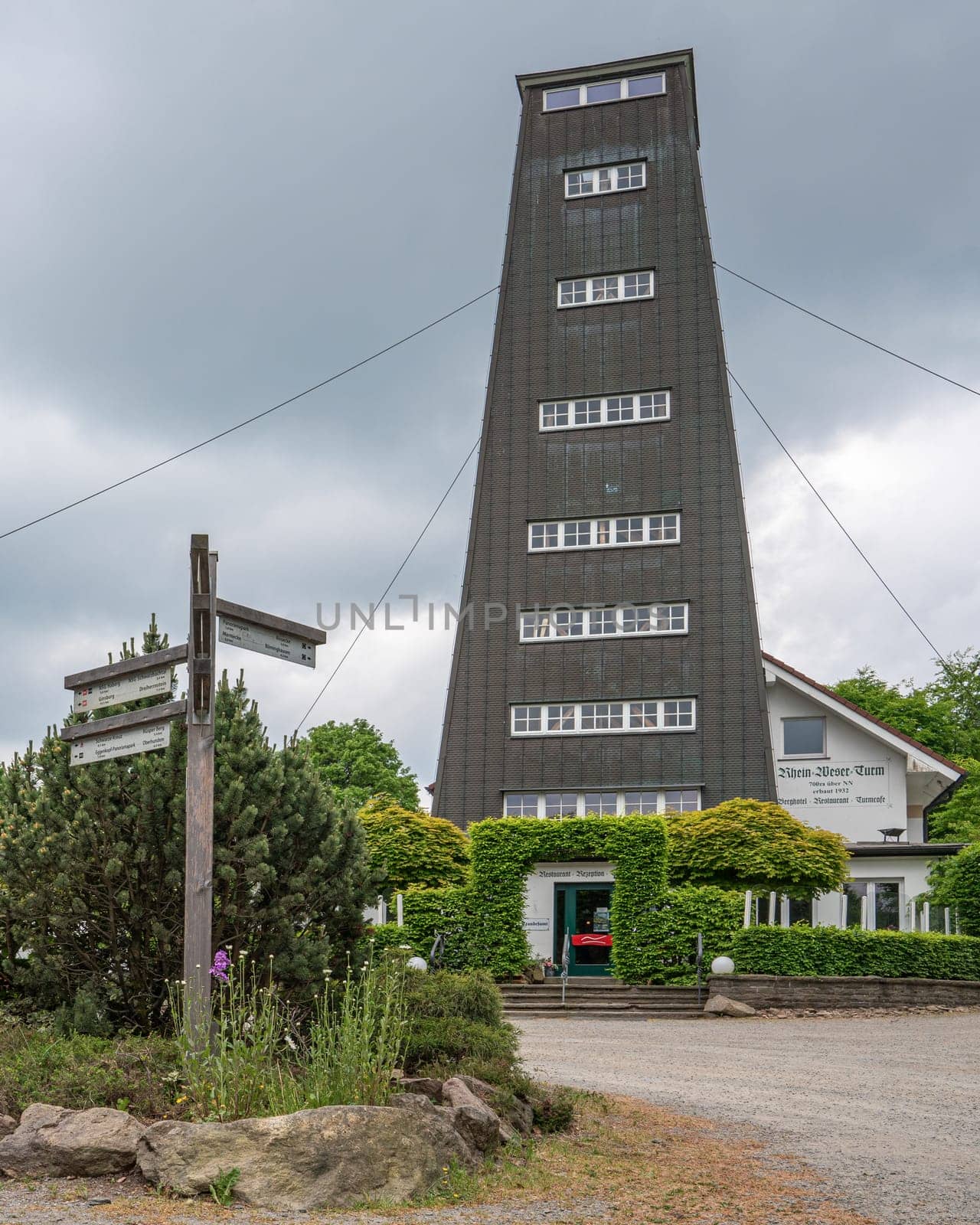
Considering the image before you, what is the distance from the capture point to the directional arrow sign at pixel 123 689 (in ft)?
30.3

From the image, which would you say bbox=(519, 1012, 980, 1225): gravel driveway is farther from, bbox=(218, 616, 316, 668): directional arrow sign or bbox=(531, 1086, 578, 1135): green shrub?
bbox=(218, 616, 316, 668): directional arrow sign

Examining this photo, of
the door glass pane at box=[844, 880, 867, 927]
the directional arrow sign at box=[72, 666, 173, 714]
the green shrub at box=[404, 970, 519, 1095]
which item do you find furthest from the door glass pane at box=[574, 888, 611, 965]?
the directional arrow sign at box=[72, 666, 173, 714]

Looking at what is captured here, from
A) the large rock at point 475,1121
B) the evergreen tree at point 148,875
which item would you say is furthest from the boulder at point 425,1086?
the evergreen tree at point 148,875

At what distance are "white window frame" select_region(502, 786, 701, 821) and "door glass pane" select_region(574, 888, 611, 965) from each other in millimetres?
1951

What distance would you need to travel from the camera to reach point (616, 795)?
33.0m

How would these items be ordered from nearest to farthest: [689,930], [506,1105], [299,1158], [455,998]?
1. [299,1158]
2. [506,1105]
3. [455,998]
4. [689,930]

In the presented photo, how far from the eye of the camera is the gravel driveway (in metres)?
8.00

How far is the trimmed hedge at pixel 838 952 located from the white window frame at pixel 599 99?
2457 centimetres

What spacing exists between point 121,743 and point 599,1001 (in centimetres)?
1867

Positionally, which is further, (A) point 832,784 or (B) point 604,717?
(A) point 832,784

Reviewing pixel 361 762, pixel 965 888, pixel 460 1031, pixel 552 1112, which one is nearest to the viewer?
pixel 552 1112

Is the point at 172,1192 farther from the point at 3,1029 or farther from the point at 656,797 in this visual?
the point at 656,797

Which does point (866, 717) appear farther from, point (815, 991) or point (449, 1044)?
point (449, 1044)

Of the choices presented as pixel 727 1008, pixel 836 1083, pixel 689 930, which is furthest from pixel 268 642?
pixel 689 930
